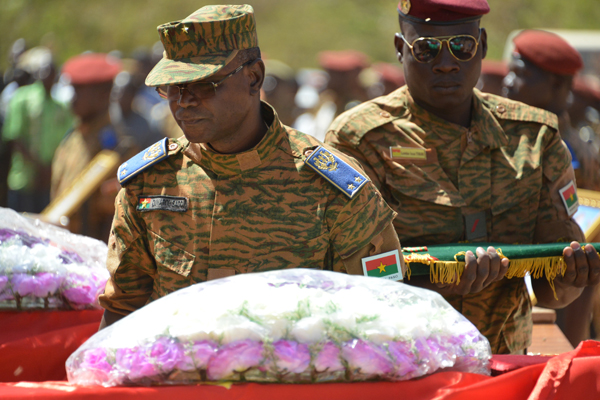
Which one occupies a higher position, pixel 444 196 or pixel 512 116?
pixel 512 116

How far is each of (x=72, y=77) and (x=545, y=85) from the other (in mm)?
4650

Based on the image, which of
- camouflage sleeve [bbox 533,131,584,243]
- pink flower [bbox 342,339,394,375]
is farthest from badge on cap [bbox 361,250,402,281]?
camouflage sleeve [bbox 533,131,584,243]

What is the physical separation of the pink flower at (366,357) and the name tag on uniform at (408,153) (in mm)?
1546

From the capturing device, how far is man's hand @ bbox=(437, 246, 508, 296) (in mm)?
2752

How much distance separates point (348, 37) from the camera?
93.8ft

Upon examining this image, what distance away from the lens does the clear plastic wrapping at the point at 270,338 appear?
1731 millimetres

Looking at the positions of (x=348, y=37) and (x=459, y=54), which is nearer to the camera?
(x=459, y=54)

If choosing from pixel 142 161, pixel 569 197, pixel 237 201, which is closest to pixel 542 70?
pixel 569 197

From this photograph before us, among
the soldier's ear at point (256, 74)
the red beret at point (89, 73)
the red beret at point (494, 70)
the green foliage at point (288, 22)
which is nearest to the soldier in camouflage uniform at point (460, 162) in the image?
the soldier's ear at point (256, 74)

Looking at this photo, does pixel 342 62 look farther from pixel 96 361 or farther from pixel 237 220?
pixel 96 361

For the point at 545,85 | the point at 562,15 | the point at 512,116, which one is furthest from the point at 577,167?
the point at 562,15

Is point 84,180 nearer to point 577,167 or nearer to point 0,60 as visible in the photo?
point 577,167

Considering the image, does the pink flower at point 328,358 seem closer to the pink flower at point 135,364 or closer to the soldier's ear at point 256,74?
the pink flower at point 135,364

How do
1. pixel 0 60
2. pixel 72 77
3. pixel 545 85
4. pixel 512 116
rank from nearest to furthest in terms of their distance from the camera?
pixel 512 116, pixel 545 85, pixel 72 77, pixel 0 60
